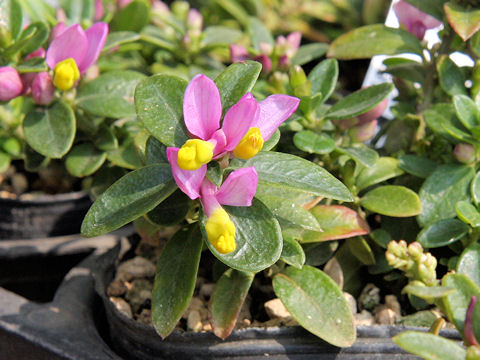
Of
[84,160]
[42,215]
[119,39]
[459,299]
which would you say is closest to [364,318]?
[459,299]

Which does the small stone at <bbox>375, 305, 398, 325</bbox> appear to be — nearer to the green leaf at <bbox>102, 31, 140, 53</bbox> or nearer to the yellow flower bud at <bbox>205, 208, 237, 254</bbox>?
the yellow flower bud at <bbox>205, 208, 237, 254</bbox>

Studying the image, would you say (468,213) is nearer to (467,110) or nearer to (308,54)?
(467,110)

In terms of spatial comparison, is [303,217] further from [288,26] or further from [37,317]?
[288,26]

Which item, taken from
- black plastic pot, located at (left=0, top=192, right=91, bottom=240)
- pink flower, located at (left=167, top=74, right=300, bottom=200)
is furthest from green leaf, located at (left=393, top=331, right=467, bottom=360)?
black plastic pot, located at (left=0, top=192, right=91, bottom=240)

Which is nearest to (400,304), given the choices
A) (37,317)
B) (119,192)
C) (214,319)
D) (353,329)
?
(353,329)

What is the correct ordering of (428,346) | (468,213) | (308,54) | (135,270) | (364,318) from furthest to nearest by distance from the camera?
1. (308,54)
2. (135,270)
3. (364,318)
4. (468,213)
5. (428,346)
